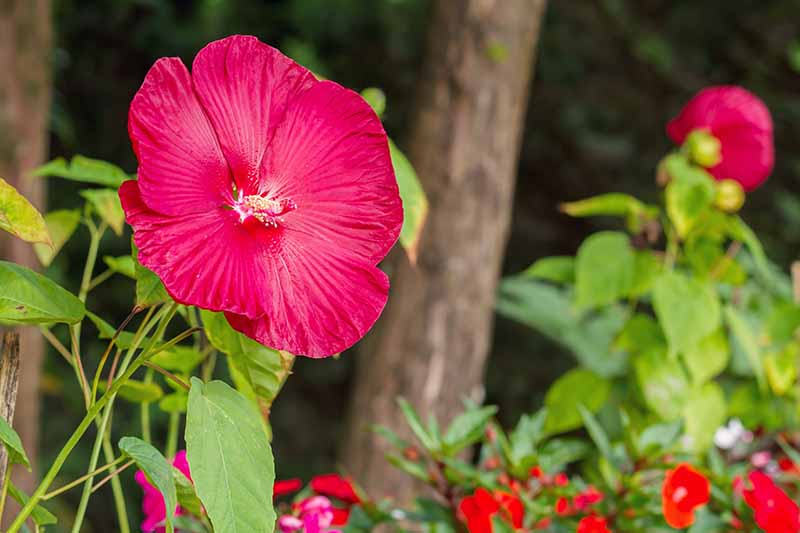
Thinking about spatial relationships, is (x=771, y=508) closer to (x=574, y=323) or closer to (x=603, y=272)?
(x=603, y=272)

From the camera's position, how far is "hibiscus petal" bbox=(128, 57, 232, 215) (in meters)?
0.43

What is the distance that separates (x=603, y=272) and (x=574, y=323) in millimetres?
237

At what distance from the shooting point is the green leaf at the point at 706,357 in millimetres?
1250

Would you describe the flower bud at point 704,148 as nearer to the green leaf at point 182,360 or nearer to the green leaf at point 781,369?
the green leaf at point 781,369

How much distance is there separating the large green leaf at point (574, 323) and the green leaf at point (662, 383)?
8 centimetres

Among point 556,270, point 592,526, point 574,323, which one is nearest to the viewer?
point 592,526

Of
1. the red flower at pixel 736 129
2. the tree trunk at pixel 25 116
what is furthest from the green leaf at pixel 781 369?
the tree trunk at pixel 25 116

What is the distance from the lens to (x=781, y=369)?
1.33 metres

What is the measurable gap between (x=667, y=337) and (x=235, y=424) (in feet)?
2.85

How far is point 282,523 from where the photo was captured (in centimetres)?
66

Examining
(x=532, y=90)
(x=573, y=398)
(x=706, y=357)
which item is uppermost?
(x=532, y=90)

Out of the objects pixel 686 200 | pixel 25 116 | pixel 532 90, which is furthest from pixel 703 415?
pixel 532 90

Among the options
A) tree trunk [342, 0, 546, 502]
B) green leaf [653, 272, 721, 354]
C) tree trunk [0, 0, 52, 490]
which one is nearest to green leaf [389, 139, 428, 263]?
green leaf [653, 272, 721, 354]

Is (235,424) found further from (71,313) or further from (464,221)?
(464,221)
